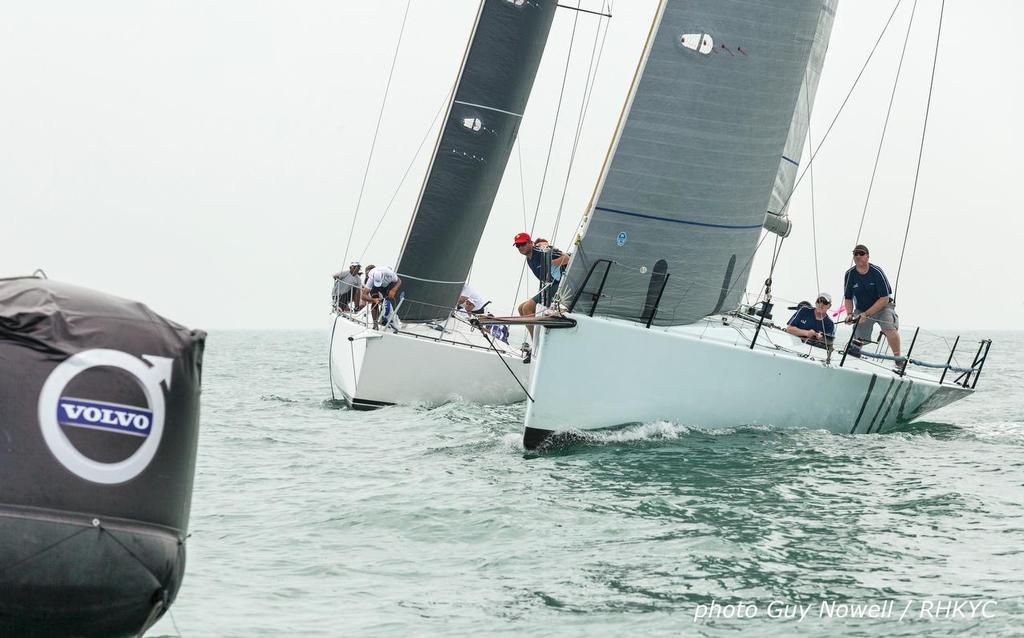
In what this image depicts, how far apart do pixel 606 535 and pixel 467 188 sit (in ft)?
26.3

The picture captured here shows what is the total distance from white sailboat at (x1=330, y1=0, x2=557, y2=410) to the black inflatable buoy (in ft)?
29.0

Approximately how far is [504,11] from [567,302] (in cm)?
567

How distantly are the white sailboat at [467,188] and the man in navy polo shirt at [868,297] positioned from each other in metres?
3.55

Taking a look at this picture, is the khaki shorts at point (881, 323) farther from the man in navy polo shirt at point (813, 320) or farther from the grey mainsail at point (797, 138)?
the grey mainsail at point (797, 138)

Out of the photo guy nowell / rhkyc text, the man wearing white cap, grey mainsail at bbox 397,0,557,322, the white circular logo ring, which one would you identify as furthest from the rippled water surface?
the man wearing white cap

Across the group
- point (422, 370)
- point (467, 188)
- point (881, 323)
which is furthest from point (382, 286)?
point (881, 323)

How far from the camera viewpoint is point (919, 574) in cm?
518

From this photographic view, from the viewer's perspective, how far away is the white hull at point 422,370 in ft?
39.4

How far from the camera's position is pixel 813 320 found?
1078 cm

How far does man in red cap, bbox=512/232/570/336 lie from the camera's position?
9672mm

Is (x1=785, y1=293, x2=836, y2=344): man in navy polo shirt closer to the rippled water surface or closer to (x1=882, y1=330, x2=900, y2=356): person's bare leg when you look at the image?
(x1=882, y1=330, x2=900, y2=356): person's bare leg

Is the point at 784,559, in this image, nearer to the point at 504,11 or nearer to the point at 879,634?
the point at 879,634

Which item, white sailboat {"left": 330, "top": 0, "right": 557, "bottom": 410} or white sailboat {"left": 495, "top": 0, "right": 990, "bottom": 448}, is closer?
white sailboat {"left": 495, "top": 0, "right": 990, "bottom": 448}

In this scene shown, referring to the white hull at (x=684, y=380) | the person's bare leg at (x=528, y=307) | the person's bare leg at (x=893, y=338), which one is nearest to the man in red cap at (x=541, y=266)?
the person's bare leg at (x=528, y=307)
